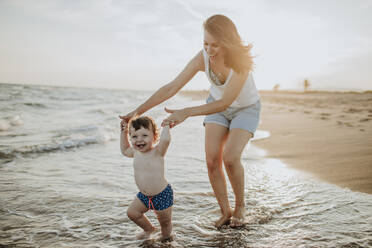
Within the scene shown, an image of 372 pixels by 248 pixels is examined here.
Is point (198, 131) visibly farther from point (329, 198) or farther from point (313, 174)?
point (329, 198)

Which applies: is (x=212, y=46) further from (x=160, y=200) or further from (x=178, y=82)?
(x=160, y=200)

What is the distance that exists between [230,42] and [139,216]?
174 centimetres

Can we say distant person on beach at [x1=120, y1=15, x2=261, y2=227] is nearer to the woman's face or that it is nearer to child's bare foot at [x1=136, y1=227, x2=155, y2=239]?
the woman's face

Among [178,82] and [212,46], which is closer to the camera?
[212,46]

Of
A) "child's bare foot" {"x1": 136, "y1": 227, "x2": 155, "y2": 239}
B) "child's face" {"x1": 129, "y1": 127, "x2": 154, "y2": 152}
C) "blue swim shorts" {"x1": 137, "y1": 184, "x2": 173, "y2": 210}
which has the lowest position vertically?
"child's bare foot" {"x1": 136, "y1": 227, "x2": 155, "y2": 239}

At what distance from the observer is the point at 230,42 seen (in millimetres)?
2576

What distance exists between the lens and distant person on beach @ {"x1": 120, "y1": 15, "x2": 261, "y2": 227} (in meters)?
2.57

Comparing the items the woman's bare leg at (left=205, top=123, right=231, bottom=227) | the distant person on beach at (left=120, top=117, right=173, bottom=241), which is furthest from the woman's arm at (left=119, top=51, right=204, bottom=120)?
the woman's bare leg at (left=205, top=123, right=231, bottom=227)

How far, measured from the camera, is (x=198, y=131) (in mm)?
9141

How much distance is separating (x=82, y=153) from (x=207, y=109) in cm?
451

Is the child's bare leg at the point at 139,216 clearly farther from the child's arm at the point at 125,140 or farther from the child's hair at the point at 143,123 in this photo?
the child's hair at the point at 143,123

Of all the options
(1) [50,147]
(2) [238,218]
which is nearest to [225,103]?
(2) [238,218]

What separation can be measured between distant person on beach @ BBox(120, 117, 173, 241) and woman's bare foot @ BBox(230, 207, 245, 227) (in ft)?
2.04

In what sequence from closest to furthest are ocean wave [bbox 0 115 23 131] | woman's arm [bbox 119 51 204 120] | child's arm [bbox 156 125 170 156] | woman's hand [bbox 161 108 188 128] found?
1. woman's hand [bbox 161 108 188 128]
2. child's arm [bbox 156 125 170 156]
3. woman's arm [bbox 119 51 204 120]
4. ocean wave [bbox 0 115 23 131]
